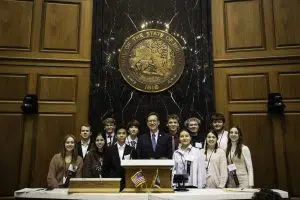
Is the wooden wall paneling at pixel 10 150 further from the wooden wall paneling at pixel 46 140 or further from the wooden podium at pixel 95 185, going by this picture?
the wooden podium at pixel 95 185

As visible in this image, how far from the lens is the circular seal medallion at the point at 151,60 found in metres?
5.66

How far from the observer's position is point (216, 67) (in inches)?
227

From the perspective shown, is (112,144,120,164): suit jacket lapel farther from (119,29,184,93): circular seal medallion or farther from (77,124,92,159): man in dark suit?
(119,29,184,93): circular seal medallion

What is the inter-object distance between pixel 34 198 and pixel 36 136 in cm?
248

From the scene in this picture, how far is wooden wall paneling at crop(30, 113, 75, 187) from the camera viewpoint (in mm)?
5332

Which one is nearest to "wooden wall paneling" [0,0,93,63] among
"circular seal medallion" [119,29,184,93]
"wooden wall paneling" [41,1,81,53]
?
"wooden wall paneling" [41,1,81,53]

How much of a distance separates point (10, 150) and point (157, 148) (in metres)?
2.54

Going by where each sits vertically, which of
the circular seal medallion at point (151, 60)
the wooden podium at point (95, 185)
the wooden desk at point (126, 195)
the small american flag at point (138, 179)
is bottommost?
the wooden desk at point (126, 195)

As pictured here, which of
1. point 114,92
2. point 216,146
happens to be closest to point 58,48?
point 114,92

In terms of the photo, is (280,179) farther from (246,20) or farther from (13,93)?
(13,93)

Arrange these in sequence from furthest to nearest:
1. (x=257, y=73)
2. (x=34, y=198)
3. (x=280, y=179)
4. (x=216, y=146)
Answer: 1. (x=257, y=73)
2. (x=280, y=179)
3. (x=216, y=146)
4. (x=34, y=198)

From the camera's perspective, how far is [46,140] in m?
5.43

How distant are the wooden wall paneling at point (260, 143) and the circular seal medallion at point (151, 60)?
1.29m

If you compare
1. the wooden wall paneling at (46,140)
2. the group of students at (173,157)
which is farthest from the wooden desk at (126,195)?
the wooden wall paneling at (46,140)
